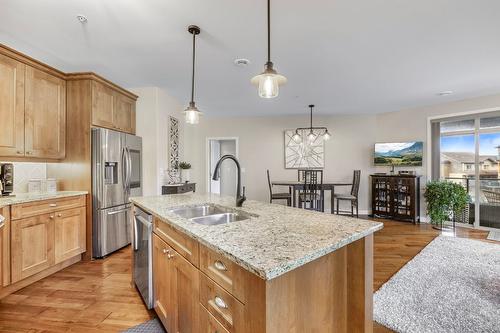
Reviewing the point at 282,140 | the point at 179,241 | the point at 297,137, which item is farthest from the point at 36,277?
the point at 282,140

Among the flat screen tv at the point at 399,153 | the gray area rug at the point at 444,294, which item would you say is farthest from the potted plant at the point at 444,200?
the gray area rug at the point at 444,294

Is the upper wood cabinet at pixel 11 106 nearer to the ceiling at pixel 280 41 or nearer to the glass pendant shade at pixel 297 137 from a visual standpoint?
the ceiling at pixel 280 41

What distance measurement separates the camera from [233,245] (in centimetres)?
101

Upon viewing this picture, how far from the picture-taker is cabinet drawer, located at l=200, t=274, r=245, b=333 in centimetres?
94

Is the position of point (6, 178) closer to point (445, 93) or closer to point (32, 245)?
point (32, 245)

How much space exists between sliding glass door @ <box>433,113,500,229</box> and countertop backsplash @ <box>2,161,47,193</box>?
691 centimetres

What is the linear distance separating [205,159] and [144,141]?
2471 mm

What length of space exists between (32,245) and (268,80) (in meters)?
2.77

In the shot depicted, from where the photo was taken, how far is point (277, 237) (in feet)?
3.74

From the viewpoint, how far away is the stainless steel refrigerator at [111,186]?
3.13 metres

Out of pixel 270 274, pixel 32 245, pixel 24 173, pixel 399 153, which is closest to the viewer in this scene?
pixel 270 274

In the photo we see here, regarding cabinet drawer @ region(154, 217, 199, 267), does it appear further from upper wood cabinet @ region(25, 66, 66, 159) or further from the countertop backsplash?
the countertop backsplash

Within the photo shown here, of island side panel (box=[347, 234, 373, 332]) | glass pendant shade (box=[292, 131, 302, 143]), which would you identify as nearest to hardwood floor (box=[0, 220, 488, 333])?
island side panel (box=[347, 234, 373, 332])

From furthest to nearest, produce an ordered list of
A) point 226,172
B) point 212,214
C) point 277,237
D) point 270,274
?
point 226,172
point 212,214
point 277,237
point 270,274
